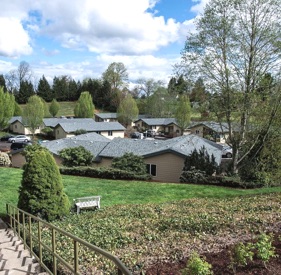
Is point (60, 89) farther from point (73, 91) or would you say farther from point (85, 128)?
point (85, 128)

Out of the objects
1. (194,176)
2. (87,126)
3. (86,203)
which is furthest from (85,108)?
(86,203)

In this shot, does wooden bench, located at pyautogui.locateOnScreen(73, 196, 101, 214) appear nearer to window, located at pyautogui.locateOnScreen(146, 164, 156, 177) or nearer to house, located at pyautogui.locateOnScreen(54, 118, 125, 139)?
window, located at pyautogui.locateOnScreen(146, 164, 156, 177)

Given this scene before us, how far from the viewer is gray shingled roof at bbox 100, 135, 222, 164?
27.0m

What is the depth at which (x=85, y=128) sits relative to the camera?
2359 inches

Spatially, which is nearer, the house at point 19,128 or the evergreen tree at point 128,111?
the house at point 19,128

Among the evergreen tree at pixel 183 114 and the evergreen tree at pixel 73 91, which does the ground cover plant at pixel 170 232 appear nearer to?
the evergreen tree at pixel 183 114

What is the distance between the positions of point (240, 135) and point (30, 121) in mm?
43552

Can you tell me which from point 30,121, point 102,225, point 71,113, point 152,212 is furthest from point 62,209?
point 71,113

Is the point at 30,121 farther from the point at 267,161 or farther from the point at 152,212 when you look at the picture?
the point at 152,212

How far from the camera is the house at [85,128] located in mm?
58997

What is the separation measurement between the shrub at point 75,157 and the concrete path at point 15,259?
829 inches

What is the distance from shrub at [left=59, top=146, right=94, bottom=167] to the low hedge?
5264 millimetres

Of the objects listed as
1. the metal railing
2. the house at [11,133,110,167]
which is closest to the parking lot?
the house at [11,133,110,167]

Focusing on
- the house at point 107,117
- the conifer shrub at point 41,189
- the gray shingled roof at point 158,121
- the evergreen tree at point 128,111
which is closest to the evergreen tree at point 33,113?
Answer: the evergreen tree at point 128,111
